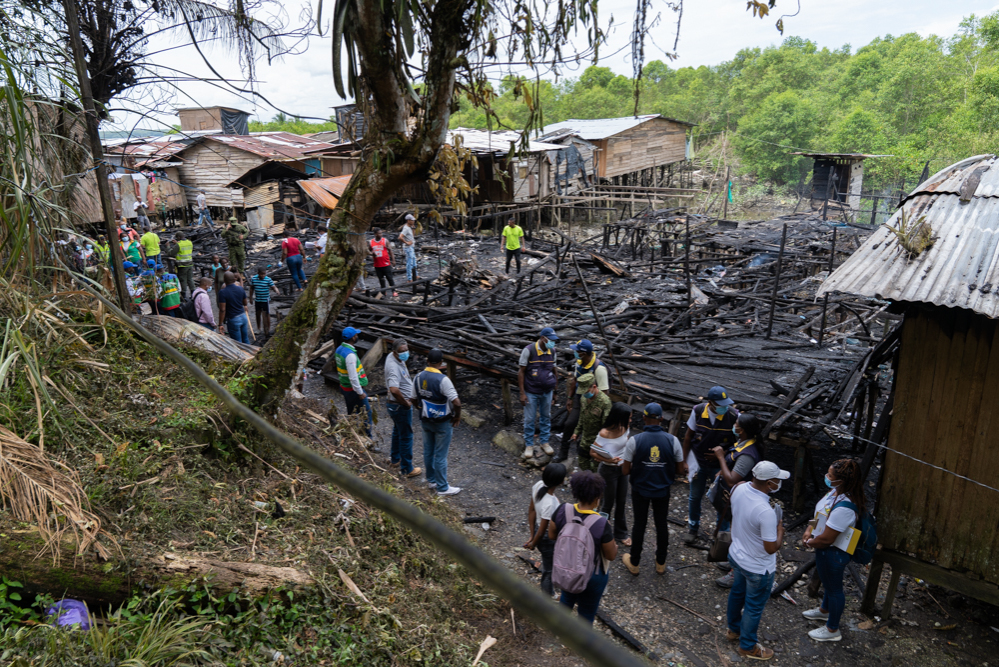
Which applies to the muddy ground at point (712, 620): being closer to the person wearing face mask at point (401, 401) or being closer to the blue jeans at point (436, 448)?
the blue jeans at point (436, 448)

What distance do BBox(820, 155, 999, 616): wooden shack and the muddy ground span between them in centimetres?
37

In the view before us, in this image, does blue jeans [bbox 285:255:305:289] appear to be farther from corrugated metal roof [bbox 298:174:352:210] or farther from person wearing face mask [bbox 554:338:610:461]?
person wearing face mask [bbox 554:338:610:461]

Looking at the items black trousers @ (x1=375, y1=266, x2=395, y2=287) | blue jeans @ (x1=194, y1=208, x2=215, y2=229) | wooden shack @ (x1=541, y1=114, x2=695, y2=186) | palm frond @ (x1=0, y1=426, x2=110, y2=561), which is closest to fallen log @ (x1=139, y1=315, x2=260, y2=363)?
palm frond @ (x1=0, y1=426, x2=110, y2=561)

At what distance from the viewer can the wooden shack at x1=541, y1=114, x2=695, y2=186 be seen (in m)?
31.6

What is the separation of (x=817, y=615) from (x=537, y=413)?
155 inches

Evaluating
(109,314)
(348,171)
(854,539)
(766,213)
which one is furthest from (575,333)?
(766,213)

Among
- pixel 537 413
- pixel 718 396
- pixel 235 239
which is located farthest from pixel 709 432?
pixel 235 239

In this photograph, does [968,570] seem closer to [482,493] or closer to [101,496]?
[482,493]

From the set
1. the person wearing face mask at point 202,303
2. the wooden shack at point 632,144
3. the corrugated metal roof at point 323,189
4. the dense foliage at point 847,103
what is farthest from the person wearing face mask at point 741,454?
the wooden shack at point 632,144

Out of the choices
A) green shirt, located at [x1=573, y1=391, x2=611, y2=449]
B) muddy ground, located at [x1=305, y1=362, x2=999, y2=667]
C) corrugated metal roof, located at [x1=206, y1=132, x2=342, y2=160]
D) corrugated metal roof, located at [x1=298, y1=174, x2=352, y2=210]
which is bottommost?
muddy ground, located at [x1=305, y1=362, x2=999, y2=667]

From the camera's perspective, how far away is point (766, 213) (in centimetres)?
3189

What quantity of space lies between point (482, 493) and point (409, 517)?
6.61 m

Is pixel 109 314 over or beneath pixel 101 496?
over

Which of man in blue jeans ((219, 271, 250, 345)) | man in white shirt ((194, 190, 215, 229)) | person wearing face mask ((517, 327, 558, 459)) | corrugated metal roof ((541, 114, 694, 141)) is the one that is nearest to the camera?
person wearing face mask ((517, 327, 558, 459))
